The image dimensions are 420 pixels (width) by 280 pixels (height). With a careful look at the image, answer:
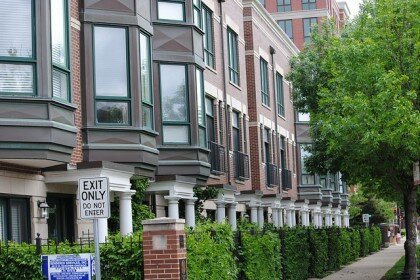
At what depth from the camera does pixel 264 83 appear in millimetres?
37500

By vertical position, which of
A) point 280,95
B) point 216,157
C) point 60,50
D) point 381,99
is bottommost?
point 216,157

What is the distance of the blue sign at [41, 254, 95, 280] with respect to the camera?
11.7 metres

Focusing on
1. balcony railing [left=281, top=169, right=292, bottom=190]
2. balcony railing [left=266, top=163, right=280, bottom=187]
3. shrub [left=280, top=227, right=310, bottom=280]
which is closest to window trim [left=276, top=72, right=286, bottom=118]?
balcony railing [left=281, top=169, right=292, bottom=190]

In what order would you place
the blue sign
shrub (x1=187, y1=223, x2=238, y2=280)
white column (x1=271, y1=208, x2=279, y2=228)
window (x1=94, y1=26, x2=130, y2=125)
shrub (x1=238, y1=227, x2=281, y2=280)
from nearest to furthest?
1. the blue sign
2. shrub (x1=187, y1=223, x2=238, y2=280)
3. shrub (x1=238, y1=227, x2=281, y2=280)
4. window (x1=94, y1=26, x2=130, y2=125)
5. white column (x1=271, y1=208, x2=279, y2=228)

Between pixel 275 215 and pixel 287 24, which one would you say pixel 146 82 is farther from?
pixel 287 24

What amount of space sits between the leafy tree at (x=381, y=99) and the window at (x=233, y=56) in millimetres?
7742

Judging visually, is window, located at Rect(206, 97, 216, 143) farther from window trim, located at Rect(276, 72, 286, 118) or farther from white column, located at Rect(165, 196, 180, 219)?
window trim, located at Rect(276, 72, 286, 118)

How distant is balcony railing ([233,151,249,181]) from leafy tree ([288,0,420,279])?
22.2 ft

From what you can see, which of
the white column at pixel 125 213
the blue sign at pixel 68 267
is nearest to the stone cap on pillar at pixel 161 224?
the blue sign at pixel 68 267

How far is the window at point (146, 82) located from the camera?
62.4 feet

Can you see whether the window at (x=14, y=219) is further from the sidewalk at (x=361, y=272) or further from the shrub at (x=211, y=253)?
the sidewalk at (x=361, y=272)

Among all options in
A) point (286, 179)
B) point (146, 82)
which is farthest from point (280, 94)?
point (146, 82)

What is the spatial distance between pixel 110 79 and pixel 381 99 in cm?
661

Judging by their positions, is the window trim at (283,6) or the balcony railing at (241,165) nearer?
the balcony railing at (241,165)
